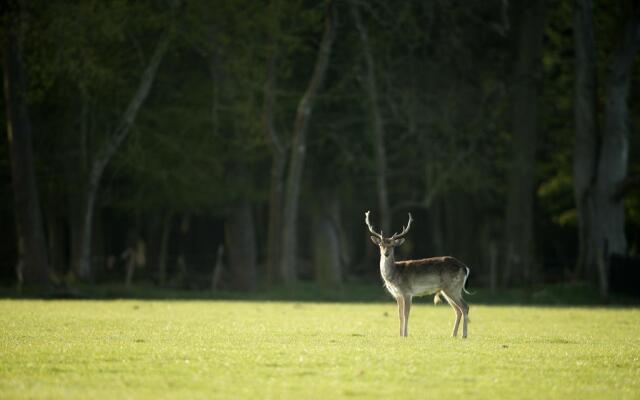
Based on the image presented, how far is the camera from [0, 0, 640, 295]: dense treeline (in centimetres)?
3678

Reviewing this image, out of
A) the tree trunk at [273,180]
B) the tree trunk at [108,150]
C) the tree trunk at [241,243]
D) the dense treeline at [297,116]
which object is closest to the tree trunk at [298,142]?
the dense treeline at [297,116]

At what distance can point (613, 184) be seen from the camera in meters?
37.2

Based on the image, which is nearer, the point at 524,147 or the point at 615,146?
the point at 615,146

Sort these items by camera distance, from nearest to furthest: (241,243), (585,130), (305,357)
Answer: (305,357) < (585,130) < (241,243)

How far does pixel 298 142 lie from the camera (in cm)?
3988

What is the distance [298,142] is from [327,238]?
361 inches

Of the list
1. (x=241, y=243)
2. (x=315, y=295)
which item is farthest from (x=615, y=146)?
(x=241, y=243)

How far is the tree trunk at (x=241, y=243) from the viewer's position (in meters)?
43.0

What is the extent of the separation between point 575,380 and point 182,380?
4.52m

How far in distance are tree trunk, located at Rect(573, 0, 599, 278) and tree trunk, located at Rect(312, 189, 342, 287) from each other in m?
12.5

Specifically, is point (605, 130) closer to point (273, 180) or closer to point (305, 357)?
point (273, 180)

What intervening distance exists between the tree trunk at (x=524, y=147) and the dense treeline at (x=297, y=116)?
7cm

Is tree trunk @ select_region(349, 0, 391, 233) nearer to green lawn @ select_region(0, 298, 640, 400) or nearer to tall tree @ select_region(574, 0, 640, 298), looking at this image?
tall tree @ select_region(574, 0, 640, 298)

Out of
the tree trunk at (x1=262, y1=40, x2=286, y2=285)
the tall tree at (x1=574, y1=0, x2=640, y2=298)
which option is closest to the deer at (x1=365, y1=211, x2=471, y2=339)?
the tall tree at (x1=574, y1=0, x2=640, y2=298)
